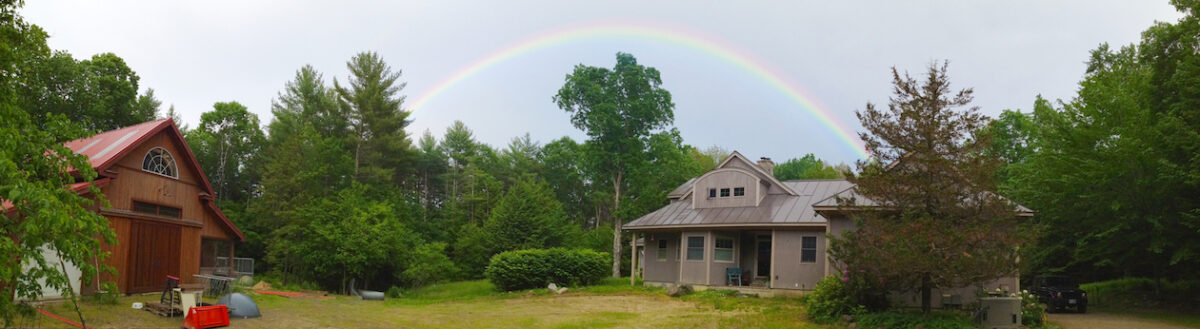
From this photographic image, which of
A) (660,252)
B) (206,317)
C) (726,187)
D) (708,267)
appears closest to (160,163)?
(206,317)

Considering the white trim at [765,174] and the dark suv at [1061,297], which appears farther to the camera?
the white trim at [765,174]

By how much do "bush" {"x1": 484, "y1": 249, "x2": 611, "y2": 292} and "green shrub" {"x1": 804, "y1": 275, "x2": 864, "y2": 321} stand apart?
11491 mm

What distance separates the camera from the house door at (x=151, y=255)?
17.9m

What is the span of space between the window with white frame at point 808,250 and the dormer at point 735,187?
2850 mm

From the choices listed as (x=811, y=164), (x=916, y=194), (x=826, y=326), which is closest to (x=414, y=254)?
(x=826, y=326)

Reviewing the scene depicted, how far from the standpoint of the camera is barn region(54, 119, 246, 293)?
17.3m

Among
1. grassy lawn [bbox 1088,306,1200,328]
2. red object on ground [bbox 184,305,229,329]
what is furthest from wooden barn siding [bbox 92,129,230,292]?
grassy lawn [bbox 1088,306,1200,328]

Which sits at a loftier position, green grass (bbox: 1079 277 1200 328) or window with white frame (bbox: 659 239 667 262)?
window with white frame (bbox: 659 239 667 262)

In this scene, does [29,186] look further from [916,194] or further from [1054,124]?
[1054,124]

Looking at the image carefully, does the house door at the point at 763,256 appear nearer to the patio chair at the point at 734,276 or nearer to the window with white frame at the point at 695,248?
the patio chair at the point at 734,276

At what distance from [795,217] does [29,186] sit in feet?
66.5

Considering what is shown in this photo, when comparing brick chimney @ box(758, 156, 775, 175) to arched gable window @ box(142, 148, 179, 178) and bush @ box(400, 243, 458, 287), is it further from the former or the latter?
arched gable window @ box(142, 148, 179, 178)

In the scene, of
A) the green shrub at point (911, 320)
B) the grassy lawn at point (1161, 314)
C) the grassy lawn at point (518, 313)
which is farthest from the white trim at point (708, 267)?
the grassy lawn at point (1161, 314)

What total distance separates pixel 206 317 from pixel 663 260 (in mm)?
16786
